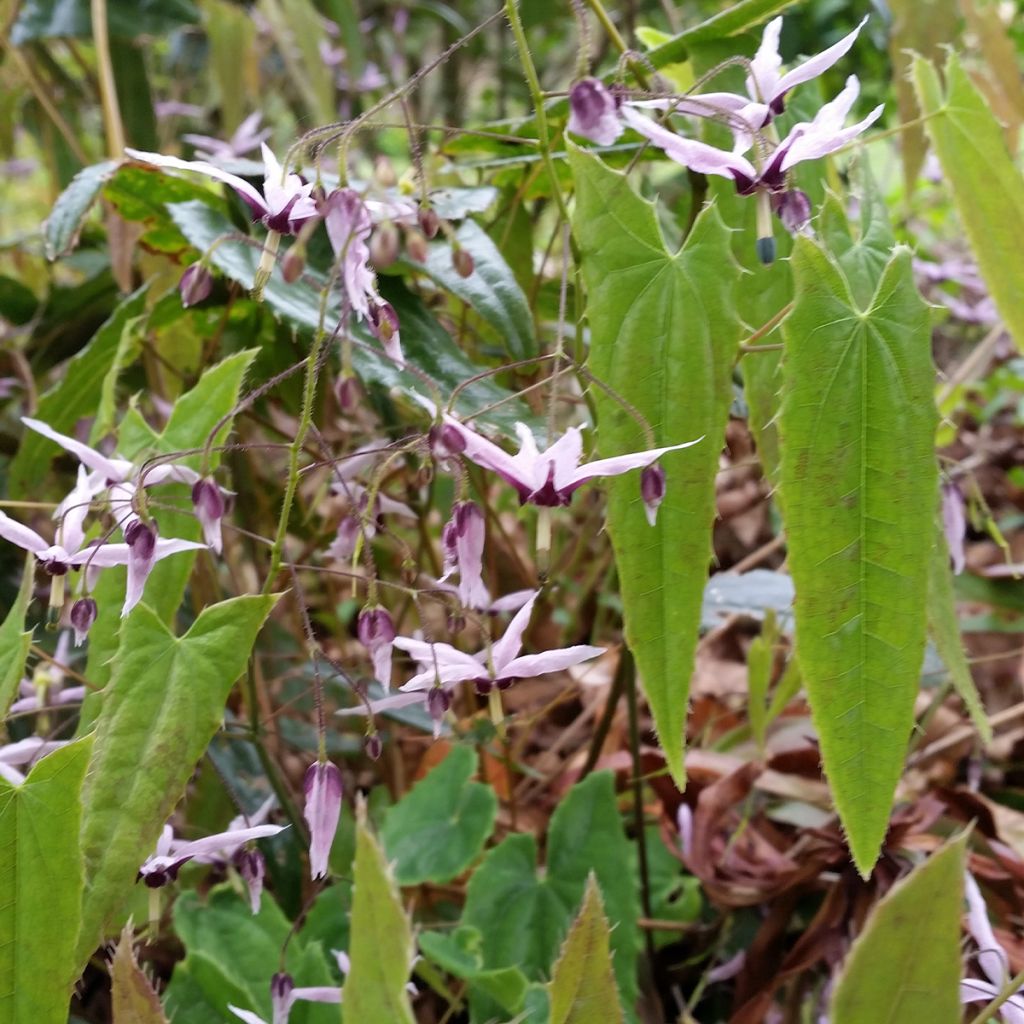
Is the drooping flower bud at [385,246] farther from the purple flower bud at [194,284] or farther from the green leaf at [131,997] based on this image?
the green leaf at [131,997]

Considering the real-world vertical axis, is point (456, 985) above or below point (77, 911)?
below

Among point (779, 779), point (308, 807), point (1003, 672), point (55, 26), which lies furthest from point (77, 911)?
point (55, 26)

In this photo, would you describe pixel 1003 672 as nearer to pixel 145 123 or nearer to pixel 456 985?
pixel 456 985

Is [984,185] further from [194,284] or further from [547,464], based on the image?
[194,284]

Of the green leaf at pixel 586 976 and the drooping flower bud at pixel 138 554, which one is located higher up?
the drooping flower bud at pixel 138 554

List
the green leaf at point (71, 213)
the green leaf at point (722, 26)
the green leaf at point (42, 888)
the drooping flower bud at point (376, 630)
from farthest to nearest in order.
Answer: the green leaf at point (71, 213), the green leaf at point (722, 26), the drooping flower bud at point (376, 630), the green leaf at point (42, 888)

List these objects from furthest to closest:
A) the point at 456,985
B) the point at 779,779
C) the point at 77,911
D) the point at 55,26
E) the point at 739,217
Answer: the point at 55,26 < the point at 779,779 < the point at 456,985 < the point at 739,217 < the point at 77,911

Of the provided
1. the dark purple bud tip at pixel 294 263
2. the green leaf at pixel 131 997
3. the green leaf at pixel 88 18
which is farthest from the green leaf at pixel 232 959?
the green leaf at pixel 88 18
